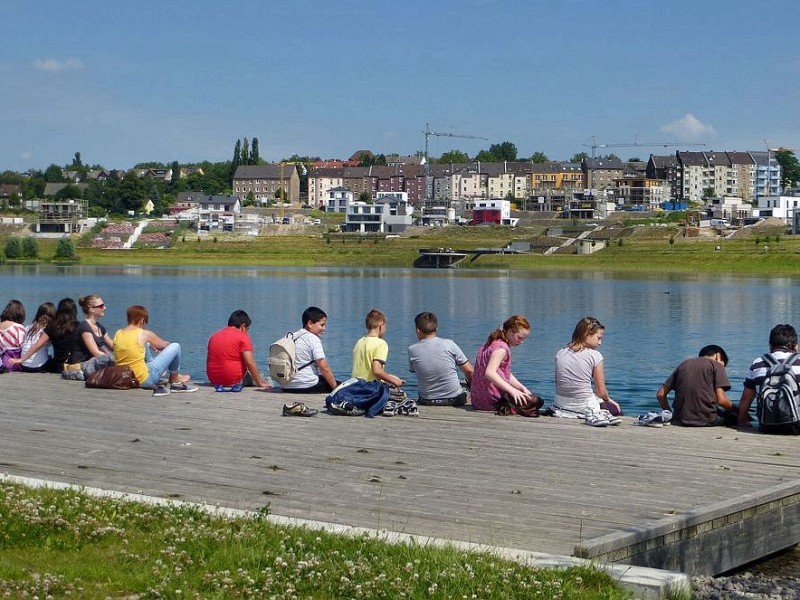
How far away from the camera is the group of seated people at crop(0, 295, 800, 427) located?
14.6 meters

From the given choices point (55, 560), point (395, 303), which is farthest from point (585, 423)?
point (395, 303)

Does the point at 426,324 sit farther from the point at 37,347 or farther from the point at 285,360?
the point at 37,347

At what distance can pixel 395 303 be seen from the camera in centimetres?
7225

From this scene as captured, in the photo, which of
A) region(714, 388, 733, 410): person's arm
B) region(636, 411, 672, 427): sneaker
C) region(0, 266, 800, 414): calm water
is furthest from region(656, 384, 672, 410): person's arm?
region(0, 266, 800, 414): calm water

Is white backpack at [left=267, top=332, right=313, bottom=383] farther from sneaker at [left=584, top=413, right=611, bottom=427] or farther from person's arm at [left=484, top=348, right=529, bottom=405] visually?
sneaker at [left=584, top=413, right=611, bottom=427]

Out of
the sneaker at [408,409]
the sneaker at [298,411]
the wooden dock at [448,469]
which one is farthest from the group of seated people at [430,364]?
the sneaker at [298,411]

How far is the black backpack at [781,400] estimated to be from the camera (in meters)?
13.9

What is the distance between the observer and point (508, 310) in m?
66.5

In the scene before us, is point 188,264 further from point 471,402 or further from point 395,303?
point 471,402

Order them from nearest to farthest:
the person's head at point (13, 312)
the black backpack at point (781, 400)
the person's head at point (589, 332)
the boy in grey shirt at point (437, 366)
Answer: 1. the black backpack at point (781, 400)
2. the person's head at point (589, 332)
3. the boy in grey shirt at point (437, 366)
4. the person's head at point (13, 312)

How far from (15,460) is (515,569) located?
21.0ft

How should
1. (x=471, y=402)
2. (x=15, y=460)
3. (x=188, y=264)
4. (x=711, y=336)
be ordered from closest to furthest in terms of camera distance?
(x=15, y=460), (x=471, y=402), (x=711, y=336), (x=188, y=264)

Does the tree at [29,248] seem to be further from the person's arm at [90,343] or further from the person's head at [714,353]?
the person's head at [714,353]

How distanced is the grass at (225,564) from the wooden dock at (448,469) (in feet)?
2.92
